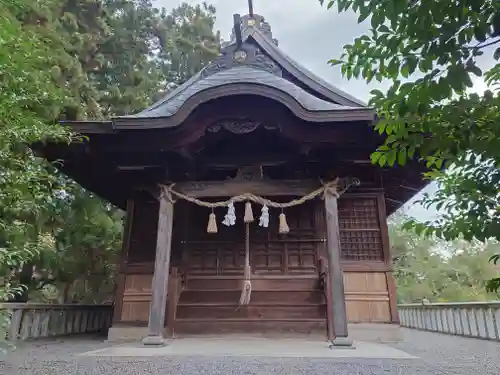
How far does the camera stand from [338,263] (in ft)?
14.4

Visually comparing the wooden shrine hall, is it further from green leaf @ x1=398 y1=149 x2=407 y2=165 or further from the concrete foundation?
green leaf @ x1=398 y1=149 x2=407 y2=165

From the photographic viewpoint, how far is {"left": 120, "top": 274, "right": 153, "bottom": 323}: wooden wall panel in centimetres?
596

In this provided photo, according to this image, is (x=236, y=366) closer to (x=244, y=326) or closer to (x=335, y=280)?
(x=335, y=280)

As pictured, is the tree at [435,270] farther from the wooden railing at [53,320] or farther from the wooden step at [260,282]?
the wooden railing at [53,320]

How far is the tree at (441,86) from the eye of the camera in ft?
4.34

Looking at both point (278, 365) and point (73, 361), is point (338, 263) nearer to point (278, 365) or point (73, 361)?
point (278, 365)

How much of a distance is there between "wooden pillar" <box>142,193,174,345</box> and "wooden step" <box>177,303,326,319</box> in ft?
2.73

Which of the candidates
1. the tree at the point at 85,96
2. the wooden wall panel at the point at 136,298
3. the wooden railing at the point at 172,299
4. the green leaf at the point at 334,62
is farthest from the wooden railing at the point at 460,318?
the tree at the point at 85,96

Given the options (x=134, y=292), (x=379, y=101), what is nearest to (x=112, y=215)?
(x=134, y=292)

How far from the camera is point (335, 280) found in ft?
14.1

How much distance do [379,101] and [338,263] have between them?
3115mm

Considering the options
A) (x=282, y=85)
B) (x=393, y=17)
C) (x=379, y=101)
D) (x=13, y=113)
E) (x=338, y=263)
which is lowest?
(x=338, y=263)

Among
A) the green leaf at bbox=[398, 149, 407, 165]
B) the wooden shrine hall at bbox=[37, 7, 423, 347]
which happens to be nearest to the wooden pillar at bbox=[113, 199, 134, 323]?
the wooden shrine hall at bbox=[37, 7, 423, 347]

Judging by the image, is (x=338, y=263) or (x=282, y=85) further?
(x=282, y=85)
